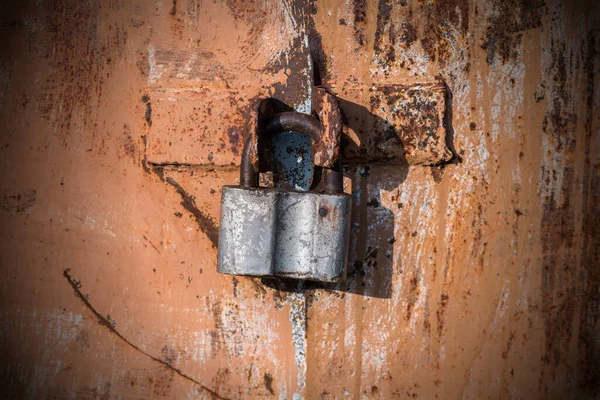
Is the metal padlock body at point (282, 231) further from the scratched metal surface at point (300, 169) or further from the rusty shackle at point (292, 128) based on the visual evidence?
the scratched metal surface at point (300, 169)

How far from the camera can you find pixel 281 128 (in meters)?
0.64

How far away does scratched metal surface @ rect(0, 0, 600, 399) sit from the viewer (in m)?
0.72

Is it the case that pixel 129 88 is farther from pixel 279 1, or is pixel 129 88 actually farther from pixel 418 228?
pixel 418 228

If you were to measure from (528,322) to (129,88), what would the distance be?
84cm

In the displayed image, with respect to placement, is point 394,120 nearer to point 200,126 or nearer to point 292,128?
point 292,128

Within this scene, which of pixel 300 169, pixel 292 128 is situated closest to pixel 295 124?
pixel 292 128

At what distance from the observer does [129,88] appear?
764mm

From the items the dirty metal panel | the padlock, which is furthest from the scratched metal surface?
the padlock

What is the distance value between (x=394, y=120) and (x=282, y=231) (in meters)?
0.27

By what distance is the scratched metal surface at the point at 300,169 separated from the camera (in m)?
0.72

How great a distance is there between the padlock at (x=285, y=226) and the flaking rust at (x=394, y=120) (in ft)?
0.34

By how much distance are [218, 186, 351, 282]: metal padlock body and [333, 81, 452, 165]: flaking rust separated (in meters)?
0.14

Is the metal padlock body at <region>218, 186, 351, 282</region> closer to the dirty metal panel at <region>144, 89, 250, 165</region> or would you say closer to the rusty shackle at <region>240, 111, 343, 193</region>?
the rusty shackle at <region>240, 111, 343, 193</region>

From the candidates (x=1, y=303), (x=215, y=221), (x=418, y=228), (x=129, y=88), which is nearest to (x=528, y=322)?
(x=418, y=228)
